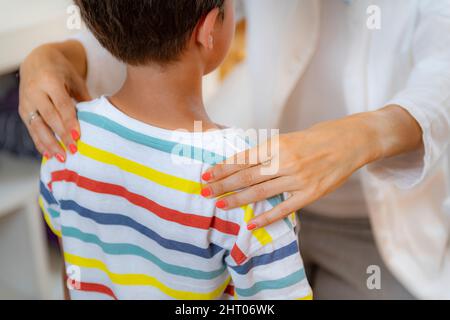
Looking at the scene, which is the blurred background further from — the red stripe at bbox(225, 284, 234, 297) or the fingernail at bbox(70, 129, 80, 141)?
the red stripe at bbox(225, 284, 234, 297)

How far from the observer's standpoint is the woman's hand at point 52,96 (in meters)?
0.60

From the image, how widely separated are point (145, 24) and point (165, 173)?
15cm

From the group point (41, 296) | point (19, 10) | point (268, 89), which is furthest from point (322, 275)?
point (19, 10)

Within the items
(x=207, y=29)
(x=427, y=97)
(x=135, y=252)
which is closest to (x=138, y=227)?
(x=135, y=252)

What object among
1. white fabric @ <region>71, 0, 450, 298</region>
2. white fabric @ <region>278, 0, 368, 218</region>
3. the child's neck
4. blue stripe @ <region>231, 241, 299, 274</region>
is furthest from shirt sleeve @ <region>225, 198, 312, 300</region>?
white fabric @ <region>278, 0, 368, 218</region>

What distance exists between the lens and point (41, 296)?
1.04 metres

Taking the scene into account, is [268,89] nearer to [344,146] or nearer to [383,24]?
[383,24]

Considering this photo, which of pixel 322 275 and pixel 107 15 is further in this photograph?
pixel 322 275

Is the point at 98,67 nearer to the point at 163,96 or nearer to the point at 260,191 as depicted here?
the point at 163,96

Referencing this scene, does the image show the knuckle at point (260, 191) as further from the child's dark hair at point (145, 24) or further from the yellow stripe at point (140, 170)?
the child's dark hair at point (145, 24)


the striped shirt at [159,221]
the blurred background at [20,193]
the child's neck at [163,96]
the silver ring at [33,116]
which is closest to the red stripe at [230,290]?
the striped shirt at [159,221]

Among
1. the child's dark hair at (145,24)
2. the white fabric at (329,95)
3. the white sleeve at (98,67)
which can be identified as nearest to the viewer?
the child's dark hair at (145,24)

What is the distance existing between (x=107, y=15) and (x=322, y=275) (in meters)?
0.59

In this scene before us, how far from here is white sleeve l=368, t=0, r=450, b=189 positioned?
0.66 m
